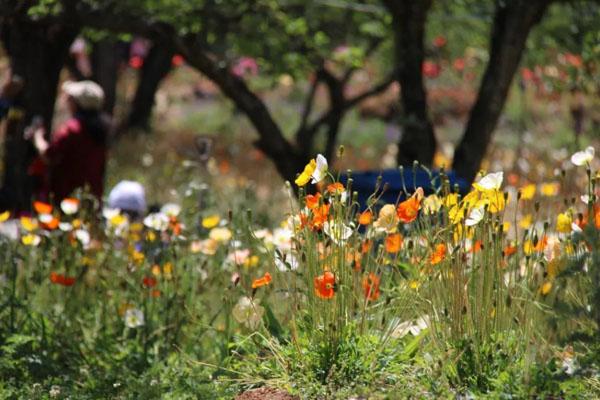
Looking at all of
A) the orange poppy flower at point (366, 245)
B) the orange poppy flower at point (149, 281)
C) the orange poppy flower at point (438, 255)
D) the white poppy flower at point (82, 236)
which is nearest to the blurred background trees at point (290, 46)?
the white poppy flower at point (82, 236)

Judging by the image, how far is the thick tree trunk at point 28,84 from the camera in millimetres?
8359

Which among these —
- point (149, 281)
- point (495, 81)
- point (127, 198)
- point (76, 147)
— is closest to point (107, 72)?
point (76, 147)

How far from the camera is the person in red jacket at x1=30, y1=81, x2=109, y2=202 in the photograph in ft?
23.6

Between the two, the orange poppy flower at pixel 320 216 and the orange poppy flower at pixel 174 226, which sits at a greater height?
the orange poppy flower at pixel 320 216

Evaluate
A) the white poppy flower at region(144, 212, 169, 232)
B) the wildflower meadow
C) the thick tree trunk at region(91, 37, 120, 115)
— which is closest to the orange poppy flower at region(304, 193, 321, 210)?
the wildflower meadow

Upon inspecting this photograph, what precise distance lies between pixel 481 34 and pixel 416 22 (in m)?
3.69

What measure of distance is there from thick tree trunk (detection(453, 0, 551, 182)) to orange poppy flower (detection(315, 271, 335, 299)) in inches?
139

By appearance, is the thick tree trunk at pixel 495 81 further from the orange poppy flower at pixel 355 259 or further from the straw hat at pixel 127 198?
the orange poppy flower at pixel 355 259

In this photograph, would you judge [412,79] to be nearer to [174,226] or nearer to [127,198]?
[127,198]

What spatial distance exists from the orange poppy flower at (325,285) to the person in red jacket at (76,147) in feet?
13.3

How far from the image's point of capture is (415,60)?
6.93 metres

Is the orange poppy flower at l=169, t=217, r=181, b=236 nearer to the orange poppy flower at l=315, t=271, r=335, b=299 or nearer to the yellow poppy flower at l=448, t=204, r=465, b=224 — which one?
the orange poppy flower at l=315, t=271, r=335, b=299

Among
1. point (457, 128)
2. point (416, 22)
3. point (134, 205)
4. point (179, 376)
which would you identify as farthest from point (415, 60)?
point (457, 128)

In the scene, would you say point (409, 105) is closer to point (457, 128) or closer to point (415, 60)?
point (415, 60)
